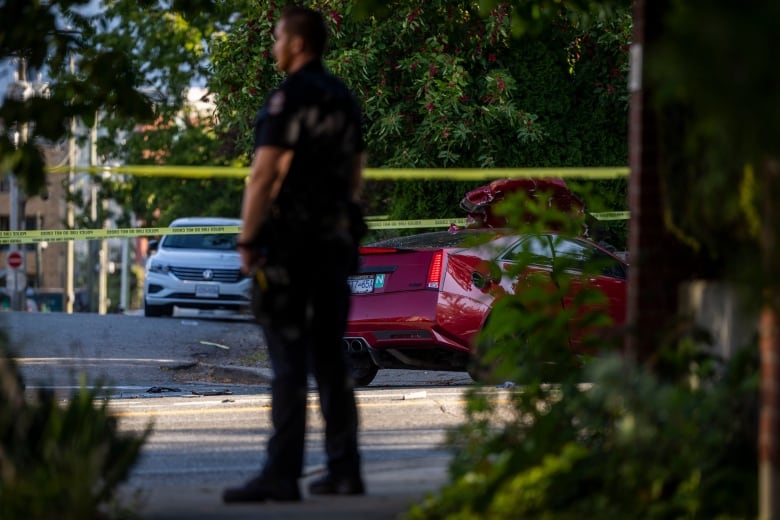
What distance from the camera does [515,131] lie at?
1995cm

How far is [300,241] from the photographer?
19.8 ft

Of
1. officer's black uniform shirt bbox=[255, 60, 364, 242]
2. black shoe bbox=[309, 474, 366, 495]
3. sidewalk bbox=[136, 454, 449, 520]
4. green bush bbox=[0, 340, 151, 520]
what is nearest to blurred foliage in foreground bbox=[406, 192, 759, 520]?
sidewalk bbox=[136, 454, 449, 520]

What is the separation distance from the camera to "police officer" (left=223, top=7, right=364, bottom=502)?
5984mm

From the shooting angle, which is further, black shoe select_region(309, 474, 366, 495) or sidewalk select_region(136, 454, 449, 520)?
black shoe select_region(309, 474, 366, 495)

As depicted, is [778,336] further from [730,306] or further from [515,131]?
[515,131]

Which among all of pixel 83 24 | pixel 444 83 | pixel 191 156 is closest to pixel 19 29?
pixel 83 24

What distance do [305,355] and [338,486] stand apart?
59 centimetres

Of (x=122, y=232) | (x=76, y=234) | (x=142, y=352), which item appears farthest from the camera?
(x=76, y=234)

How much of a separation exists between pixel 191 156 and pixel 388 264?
25.3 m

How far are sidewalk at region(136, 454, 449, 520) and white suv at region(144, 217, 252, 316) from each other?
58.6ft

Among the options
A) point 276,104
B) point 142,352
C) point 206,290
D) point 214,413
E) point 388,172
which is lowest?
point 206,290

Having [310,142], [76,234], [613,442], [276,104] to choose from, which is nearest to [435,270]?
[310,142]

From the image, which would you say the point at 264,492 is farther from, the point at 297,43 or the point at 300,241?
the point at 297,43

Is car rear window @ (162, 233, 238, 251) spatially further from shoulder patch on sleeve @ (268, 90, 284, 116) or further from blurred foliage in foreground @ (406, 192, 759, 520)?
blurred foliage in foreground @ (406, 192, 759, 520)
